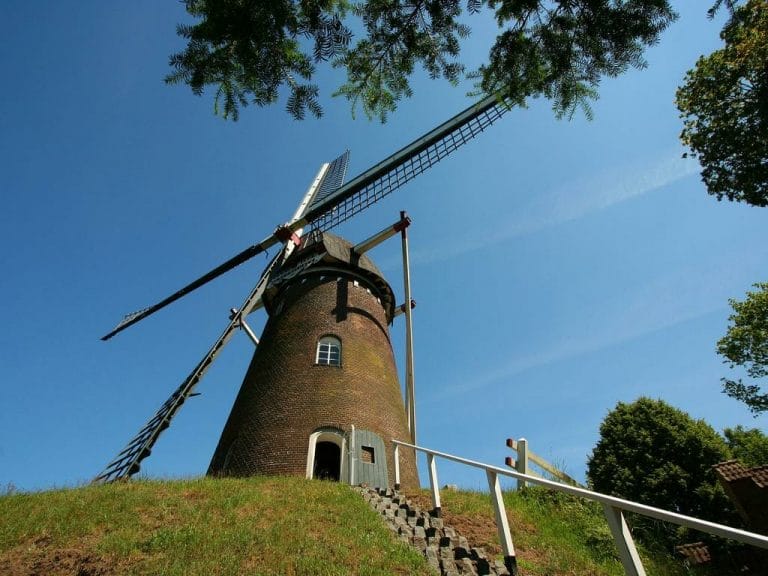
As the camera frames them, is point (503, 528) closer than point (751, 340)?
Yes

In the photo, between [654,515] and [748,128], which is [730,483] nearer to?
[748,128]

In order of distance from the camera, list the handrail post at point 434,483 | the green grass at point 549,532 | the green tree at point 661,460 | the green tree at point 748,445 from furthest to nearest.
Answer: the green tree at point 748,445 → the green tree at point 661,460 → the handrail post at point 434,483 → the green grass at point 549,532

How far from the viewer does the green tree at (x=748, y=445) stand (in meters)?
23.3

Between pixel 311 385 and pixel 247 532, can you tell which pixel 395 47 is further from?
pixel 311 385

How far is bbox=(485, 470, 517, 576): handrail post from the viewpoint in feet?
15.6

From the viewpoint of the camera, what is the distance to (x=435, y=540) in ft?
20.1

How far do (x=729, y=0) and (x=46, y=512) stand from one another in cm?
1041

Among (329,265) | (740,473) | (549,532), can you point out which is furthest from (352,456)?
(740,473)

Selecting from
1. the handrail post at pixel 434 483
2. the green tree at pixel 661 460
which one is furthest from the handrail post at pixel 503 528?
the green tree at pixel 661 460

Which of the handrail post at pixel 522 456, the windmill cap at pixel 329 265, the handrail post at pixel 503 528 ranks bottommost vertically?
the handrail post at pixel 503 528

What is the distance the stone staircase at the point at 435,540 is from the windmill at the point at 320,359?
3645mm

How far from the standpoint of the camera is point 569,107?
192 inches

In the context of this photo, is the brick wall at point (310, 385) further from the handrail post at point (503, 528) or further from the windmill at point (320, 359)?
the handrail post at point (503, 528)

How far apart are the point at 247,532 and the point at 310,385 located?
7004mm
